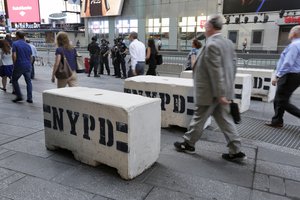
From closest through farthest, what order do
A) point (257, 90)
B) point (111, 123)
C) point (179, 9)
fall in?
point (111, 123) < point (257, 90) < point (179, 9)

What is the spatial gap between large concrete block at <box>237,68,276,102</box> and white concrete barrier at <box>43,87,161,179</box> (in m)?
5.11

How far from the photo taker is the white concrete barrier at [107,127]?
3164 mm

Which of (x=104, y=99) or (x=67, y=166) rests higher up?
(x=104, y=99)

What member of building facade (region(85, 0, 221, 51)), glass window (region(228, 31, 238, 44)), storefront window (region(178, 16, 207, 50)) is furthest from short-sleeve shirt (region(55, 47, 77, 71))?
storefront window (region(178, 16, 207, 50))

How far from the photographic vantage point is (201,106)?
371 centimetres

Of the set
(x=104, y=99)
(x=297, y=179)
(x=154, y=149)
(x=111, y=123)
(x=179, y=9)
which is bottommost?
(x=297, y=179)

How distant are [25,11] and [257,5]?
22.0 meters

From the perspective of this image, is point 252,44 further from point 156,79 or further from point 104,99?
point 104,99

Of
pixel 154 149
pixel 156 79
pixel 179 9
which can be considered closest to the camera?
pixel 154 149

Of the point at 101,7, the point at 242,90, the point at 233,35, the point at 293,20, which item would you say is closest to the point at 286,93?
the point at 242,90

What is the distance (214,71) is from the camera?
3.34 m

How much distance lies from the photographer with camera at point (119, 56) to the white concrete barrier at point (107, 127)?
826 centimetres

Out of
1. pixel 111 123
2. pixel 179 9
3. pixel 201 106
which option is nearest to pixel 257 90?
pixel 201 106

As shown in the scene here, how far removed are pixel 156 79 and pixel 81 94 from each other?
2.03 m
